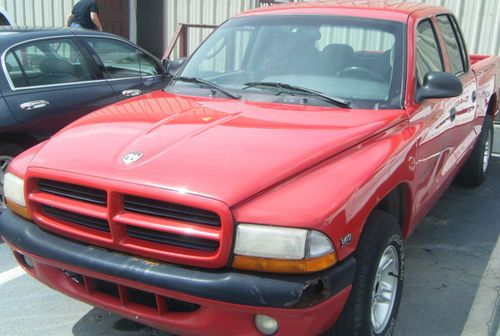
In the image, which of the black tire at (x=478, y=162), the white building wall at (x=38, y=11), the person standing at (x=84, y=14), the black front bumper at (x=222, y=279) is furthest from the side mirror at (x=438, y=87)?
the white building wall at (x=38, y=11)

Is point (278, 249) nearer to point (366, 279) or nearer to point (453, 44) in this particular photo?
point (366, 279)

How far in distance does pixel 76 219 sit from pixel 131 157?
406 mm

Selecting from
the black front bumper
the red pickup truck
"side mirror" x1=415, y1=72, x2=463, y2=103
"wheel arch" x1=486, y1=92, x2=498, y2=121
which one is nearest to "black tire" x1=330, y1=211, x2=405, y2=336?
the red pickup truck

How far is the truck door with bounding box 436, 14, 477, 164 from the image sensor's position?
4254 mm

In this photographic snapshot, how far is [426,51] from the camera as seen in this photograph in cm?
387

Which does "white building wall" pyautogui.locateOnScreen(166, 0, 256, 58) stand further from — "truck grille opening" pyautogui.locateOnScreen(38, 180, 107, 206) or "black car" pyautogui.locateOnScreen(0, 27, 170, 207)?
"truck grille opening" pyautogui.locateOnScreen(38, 180, 107, 206)

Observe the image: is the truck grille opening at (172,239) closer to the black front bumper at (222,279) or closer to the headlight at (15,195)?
the black front bumper at (222,279)

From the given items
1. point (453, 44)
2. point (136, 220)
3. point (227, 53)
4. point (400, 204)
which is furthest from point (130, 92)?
point (136, 220)

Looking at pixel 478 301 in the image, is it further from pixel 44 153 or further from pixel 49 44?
pixel 49 44

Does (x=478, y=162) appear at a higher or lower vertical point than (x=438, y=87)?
lower

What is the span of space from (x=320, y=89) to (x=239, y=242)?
1.53 meters

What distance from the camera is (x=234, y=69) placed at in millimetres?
3822

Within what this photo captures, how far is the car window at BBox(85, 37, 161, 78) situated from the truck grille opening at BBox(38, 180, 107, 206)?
3.11m

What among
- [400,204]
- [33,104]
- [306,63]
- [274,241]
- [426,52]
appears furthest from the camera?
[33,104]
